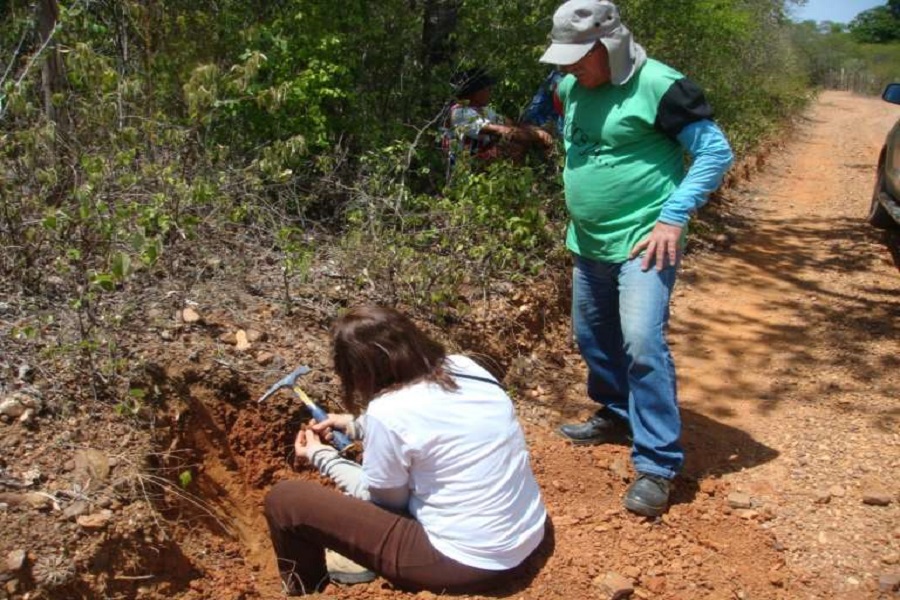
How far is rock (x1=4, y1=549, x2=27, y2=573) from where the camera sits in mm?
2701

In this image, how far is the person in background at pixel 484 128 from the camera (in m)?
5.54

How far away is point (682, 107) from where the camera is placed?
3.02m

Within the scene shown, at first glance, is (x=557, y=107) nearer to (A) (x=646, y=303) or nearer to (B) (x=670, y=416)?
(A) (x=646, y=303)

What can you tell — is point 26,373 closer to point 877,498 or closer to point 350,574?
point 350,574

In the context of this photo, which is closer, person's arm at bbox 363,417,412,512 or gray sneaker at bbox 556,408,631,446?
person's arm at bbox 363,417,412,512

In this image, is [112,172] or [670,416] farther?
[112,172]

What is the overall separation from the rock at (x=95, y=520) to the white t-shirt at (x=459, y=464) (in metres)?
1.02

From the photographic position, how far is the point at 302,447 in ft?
10.0

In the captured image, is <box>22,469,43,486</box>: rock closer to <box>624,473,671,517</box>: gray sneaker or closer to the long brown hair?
the long brown hair

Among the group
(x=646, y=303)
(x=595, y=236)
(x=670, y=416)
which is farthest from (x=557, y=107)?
(x=670, y=416)

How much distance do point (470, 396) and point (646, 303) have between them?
35.8 inches

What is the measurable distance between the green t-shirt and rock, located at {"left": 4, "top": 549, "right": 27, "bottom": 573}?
228 centimetres

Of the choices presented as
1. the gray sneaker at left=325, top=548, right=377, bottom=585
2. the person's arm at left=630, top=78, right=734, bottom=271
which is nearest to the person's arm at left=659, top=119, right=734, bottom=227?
the person's arm at left=630, top=78, right=734, bottom=271

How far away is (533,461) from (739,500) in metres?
0.86
